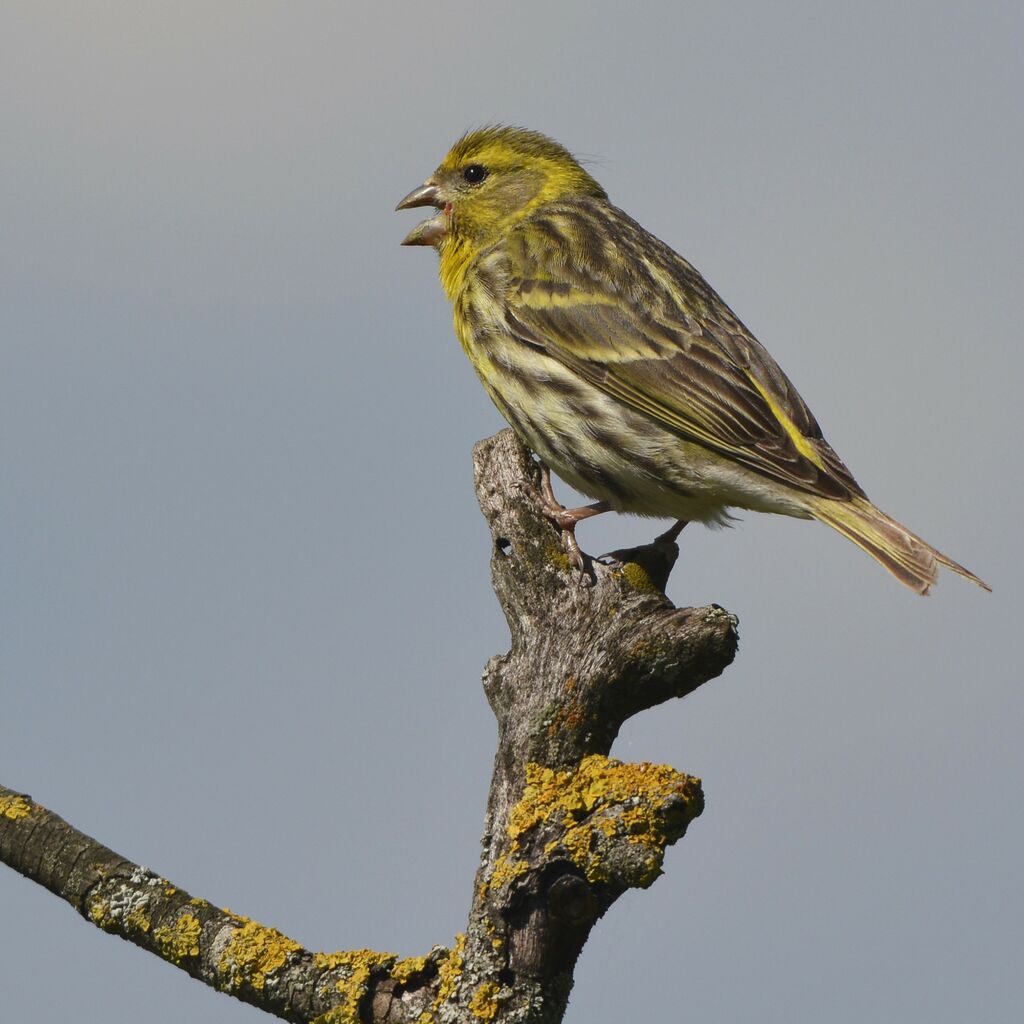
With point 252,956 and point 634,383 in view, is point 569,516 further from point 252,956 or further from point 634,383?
point 252,956

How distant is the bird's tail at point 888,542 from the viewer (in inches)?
257

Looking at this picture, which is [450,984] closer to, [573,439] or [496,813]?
[496,813]

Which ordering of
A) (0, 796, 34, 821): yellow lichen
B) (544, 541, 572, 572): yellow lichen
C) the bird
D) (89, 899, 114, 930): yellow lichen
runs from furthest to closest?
the bird < (544, 541, 572, 572): yellow lichen < (89, 899, 114, 930): yellow lichen < (0, 796, 34, 821): yellow lichen

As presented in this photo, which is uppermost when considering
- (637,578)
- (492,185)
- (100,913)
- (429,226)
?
(492,185)

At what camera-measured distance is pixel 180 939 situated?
15.9 feet

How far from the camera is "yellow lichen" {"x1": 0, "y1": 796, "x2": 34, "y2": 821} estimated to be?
15.2 feet

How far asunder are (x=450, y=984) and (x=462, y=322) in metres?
4.12

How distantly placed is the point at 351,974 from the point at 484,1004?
433mm

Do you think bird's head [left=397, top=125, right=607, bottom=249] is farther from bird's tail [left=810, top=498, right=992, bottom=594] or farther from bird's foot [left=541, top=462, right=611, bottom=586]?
bird's tail [left=810, top=498, right=992, bottom=594]

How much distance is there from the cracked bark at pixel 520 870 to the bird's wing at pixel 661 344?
2.01 meters

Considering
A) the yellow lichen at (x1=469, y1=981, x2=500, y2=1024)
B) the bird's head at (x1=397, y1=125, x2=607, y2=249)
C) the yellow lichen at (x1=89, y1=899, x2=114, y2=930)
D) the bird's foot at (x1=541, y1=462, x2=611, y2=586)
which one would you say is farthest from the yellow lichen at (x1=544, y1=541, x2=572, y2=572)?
the bird's head at (x1=397, y1=125, x2=607, y2=249)

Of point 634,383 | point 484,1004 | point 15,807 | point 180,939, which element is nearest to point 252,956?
point 180,939

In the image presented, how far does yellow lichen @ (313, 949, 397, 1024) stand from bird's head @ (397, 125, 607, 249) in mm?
4866

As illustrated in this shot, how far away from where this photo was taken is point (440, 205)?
30.3 ft
